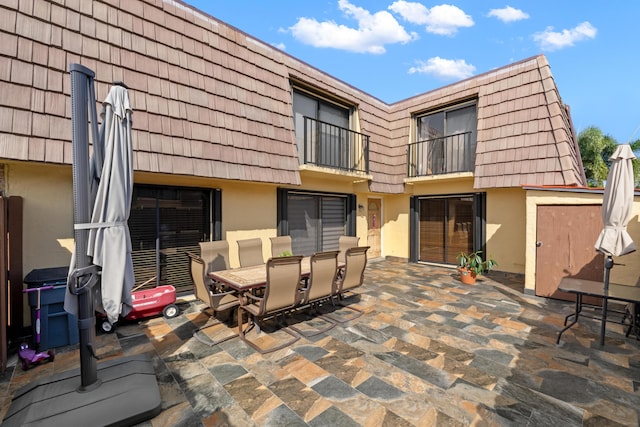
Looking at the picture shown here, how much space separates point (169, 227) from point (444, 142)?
8.05m

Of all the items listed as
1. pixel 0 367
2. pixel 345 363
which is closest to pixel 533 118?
pixel 345 363

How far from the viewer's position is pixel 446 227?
888 centimetres

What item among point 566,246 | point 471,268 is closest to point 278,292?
point 471,268

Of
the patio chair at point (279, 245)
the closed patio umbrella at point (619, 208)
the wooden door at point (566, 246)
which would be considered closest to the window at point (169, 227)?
the patio chair at point (279, 245)

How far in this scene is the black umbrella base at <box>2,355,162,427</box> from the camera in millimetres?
2164

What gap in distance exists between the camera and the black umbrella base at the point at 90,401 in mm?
2164

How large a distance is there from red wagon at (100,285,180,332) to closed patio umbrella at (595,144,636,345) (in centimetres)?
648

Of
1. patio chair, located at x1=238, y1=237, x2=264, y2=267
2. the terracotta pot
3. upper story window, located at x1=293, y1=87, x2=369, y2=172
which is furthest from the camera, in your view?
upper story window, located at x1=293, y1=87, x2=369, y2=172

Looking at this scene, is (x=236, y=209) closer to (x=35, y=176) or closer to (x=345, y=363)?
(x=35, y=176)

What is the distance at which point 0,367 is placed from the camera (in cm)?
303

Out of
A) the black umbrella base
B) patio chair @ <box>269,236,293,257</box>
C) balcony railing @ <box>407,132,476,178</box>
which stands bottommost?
the black umbrella base

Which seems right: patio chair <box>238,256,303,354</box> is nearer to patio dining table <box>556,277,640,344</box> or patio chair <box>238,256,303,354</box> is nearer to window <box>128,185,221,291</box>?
window <box>128,185,221,291</box>

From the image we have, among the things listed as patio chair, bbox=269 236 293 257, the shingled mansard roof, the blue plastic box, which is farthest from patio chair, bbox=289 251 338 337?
the blue plastic box

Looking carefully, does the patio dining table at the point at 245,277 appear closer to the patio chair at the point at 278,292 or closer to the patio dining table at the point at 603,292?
the patio chair at the point at 278,292
